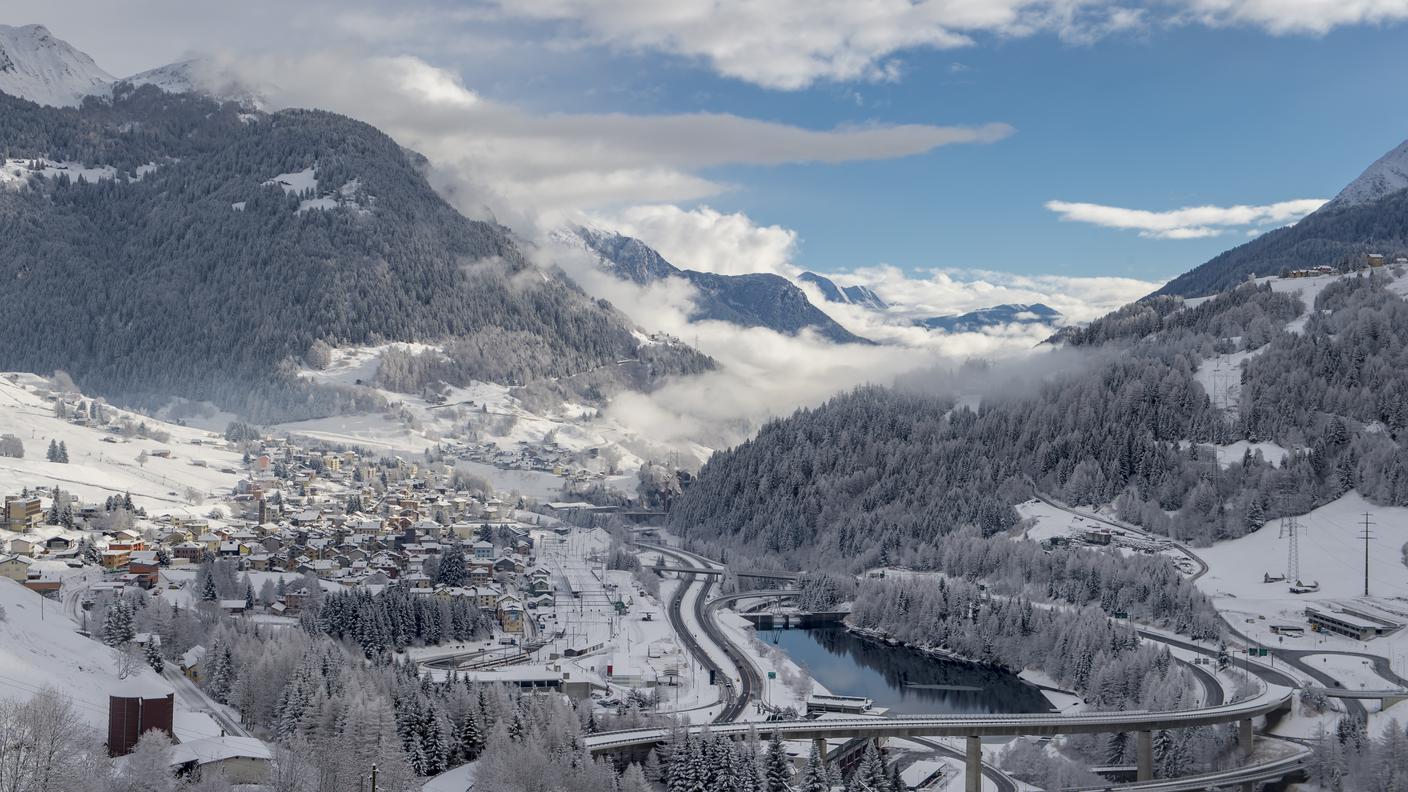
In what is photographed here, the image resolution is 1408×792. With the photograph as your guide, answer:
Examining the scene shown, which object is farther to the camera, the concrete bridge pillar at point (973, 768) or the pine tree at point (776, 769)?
the concrete bridge pillar at point (973, 768)

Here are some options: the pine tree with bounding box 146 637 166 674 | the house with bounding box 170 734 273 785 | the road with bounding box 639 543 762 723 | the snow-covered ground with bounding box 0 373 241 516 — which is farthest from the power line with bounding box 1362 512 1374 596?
the snow-covered ground with bounding box 0 373 241 516

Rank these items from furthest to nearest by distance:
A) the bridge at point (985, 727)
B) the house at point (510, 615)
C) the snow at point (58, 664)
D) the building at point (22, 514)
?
1. the building at point (22, 514)
2. the house at point (510, 615)
3. the bridge at point (985, 727)
4. the snow at point (58, 664)

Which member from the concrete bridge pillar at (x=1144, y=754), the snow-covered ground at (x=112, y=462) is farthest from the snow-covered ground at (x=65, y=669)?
the snow-covered ground at (x=112, y=462)

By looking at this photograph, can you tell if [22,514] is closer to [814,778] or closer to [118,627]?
[118,627]

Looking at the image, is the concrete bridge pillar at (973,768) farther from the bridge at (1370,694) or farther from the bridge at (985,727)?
the bridge at (1370,694)

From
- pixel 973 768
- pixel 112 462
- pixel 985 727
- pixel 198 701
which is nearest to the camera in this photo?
pixel 198 701

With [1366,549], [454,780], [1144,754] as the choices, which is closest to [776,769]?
[454,780]

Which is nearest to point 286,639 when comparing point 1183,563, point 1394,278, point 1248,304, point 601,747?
point 601,747

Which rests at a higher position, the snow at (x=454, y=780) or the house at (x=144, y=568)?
the house at (x=144, y=568)
